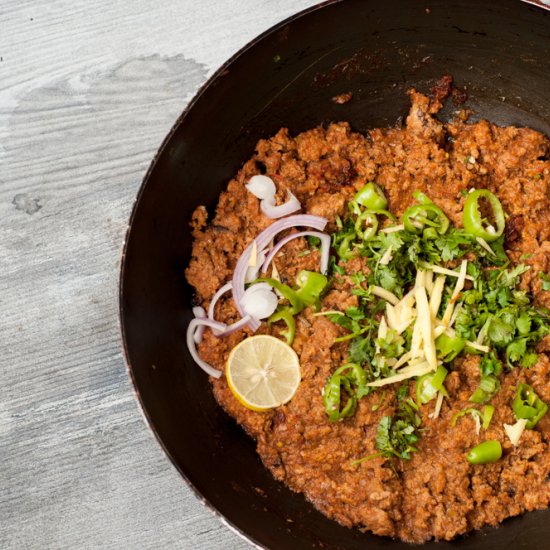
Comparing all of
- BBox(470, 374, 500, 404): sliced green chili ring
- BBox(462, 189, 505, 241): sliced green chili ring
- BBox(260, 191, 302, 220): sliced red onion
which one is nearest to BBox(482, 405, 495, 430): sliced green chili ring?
BBox(470, 374, 500, 404): sliced green chili ring

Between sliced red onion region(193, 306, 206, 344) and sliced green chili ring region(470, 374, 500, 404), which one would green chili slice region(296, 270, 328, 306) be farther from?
sliced green chili ring region(470, 374, 500, 404)

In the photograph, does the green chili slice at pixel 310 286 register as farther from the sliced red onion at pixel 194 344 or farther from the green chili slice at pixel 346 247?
the sliced red onion at pixel 194 344

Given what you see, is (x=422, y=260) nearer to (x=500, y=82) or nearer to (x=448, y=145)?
(x=448, y=145)

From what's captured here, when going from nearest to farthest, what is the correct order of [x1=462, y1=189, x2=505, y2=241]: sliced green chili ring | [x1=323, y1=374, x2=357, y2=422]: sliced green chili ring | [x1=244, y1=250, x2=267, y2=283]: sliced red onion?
[x1=323, y1=374, x2=357, y2=422]: sliced green chili ring → [x1=462, y1=189, x2=505, y2=241]: sliced green chili ring → [x1=244, y1=250, x2=267, y2=283]: sliced red onion

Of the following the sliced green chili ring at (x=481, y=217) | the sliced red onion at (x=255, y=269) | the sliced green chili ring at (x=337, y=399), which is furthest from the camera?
the sliced red onion at (x=255, y=269)

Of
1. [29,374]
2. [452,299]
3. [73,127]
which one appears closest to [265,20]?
[73,127]

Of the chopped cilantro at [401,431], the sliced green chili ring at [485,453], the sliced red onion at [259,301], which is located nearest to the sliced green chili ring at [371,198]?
the sliced red onion at [259,301]

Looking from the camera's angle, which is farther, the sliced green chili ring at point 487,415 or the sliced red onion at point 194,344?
the sliced red onion at point 194,344
